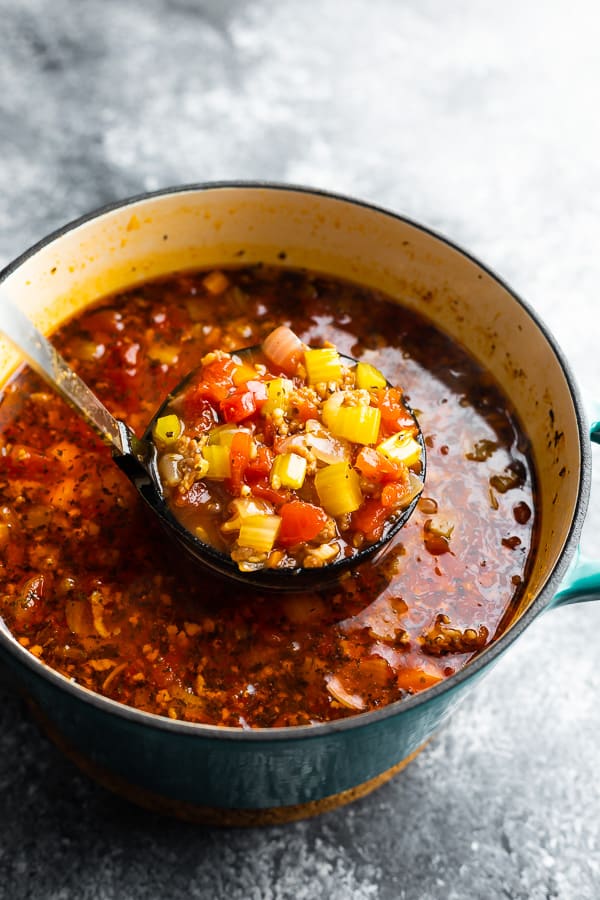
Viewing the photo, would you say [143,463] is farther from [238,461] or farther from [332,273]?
[332,273]

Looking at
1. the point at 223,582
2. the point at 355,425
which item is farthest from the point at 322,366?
the point at 223,582

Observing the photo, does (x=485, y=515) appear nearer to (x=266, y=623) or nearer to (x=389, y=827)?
(x=266, y=623)

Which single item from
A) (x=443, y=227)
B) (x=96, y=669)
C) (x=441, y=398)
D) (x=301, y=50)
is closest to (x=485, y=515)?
(x=441, y=398)

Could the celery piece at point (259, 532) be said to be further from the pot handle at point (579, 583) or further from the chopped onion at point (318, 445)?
the pot handle at point (579, 583)

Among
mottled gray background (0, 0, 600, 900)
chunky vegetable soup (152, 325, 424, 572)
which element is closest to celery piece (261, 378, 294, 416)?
chunky vegetable soup (152, 325, 424, 572)

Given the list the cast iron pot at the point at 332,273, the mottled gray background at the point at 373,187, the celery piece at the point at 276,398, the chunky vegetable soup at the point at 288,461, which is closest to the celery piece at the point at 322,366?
the chunky vegetable soup at the point at 288,461

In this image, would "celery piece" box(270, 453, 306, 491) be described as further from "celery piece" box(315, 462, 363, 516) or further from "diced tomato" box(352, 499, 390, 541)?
"diced tomato" box(352, 499, 390, 541)
